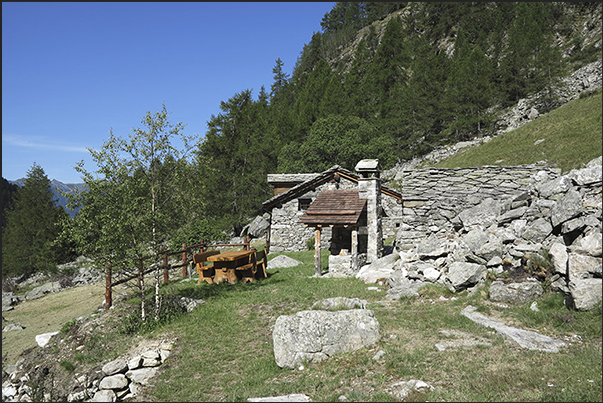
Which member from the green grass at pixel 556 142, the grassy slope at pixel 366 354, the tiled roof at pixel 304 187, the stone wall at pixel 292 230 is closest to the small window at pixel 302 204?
the stone wall at pixel 292 230

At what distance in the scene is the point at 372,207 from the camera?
15898mm

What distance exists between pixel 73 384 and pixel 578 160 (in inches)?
1058

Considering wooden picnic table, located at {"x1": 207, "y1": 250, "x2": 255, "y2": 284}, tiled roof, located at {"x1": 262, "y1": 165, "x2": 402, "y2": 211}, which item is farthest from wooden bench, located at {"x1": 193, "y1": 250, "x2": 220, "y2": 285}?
tiled roof, located at {"x1": 262, "y1": 165, "x2": 402, "y2": 211}

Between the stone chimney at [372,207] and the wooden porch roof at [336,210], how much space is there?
386mm

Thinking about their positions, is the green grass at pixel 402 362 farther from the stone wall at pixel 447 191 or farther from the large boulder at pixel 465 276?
the stone wall at pixel 447 191

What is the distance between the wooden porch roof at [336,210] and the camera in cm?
1485

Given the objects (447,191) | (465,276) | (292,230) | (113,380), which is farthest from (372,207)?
(113,380)

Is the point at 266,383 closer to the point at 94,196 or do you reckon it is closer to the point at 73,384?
the point at 73,384

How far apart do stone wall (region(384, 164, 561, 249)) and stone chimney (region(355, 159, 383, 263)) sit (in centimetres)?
120

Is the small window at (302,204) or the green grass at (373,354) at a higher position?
the small window at (302,204)

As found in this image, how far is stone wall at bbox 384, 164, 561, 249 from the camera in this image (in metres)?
14.3

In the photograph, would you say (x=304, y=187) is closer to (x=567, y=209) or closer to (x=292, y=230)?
(x=292, y=230)

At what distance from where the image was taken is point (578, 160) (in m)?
20.8

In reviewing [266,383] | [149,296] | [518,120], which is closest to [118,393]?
[266,383]
